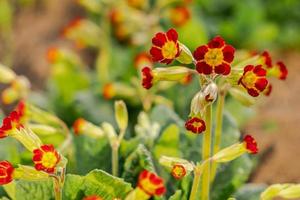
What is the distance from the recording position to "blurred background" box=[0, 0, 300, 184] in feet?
11.1

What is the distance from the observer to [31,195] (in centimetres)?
221

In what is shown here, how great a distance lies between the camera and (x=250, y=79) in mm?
1965

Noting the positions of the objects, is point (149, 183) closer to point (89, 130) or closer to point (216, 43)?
point (216, 43)

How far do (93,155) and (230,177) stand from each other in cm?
Result: 45

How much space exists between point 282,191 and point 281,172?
1112 millimetres

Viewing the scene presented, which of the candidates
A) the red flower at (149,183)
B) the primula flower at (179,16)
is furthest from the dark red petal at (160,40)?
the primula flower at (179,16)

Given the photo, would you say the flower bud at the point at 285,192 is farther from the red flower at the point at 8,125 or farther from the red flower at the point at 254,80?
the red flower at the point at 8,125

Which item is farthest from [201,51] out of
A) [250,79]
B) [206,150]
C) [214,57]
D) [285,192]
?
[285,192]

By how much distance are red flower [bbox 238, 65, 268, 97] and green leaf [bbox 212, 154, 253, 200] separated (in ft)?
2.05

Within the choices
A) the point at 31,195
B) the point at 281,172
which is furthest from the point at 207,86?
the point at 281,172

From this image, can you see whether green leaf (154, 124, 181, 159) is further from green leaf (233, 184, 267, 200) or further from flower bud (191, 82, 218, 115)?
flower bud (191, 82, 218, 115)

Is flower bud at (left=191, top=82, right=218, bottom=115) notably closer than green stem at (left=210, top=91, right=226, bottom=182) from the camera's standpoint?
Yes

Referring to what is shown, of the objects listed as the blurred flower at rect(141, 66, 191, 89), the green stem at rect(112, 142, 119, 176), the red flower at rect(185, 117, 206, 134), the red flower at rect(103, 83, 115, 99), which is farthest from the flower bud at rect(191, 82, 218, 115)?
the red flower at rect(103, 83, 115, 99)

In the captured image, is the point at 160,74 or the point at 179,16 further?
the point at 179,16
